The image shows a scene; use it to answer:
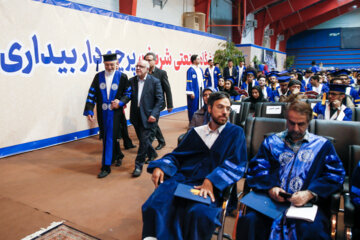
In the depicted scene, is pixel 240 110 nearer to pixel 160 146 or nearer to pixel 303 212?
pixel 160 146

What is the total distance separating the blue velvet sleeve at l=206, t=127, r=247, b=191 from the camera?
195 cm

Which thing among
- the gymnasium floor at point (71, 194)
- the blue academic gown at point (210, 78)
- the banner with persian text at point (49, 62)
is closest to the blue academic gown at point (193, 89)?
the blue academic gown at point (210, 78)

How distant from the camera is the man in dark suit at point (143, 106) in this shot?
3738 millimetres

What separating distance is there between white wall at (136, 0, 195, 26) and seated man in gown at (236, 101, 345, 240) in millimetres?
7499

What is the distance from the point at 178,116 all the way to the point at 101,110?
14.6ft

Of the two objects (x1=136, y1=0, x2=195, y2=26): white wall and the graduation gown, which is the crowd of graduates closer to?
the graduation gown

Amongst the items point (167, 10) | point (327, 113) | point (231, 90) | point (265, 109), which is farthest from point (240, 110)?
point (167, 10)

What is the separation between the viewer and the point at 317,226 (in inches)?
65.0

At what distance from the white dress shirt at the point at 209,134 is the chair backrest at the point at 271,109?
1.91m

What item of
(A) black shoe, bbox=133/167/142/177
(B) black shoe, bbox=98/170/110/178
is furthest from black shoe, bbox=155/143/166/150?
(B) black shoe, bbox=98/170/110/178

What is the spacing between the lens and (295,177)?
6.30ft

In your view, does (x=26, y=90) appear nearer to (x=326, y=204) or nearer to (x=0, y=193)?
(x=0, y=193)

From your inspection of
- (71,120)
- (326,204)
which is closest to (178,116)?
(71,120)

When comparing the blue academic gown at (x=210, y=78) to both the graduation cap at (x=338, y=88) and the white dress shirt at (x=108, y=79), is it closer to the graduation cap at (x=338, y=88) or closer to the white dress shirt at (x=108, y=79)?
the white dress shirt at (x=108, y=79)
